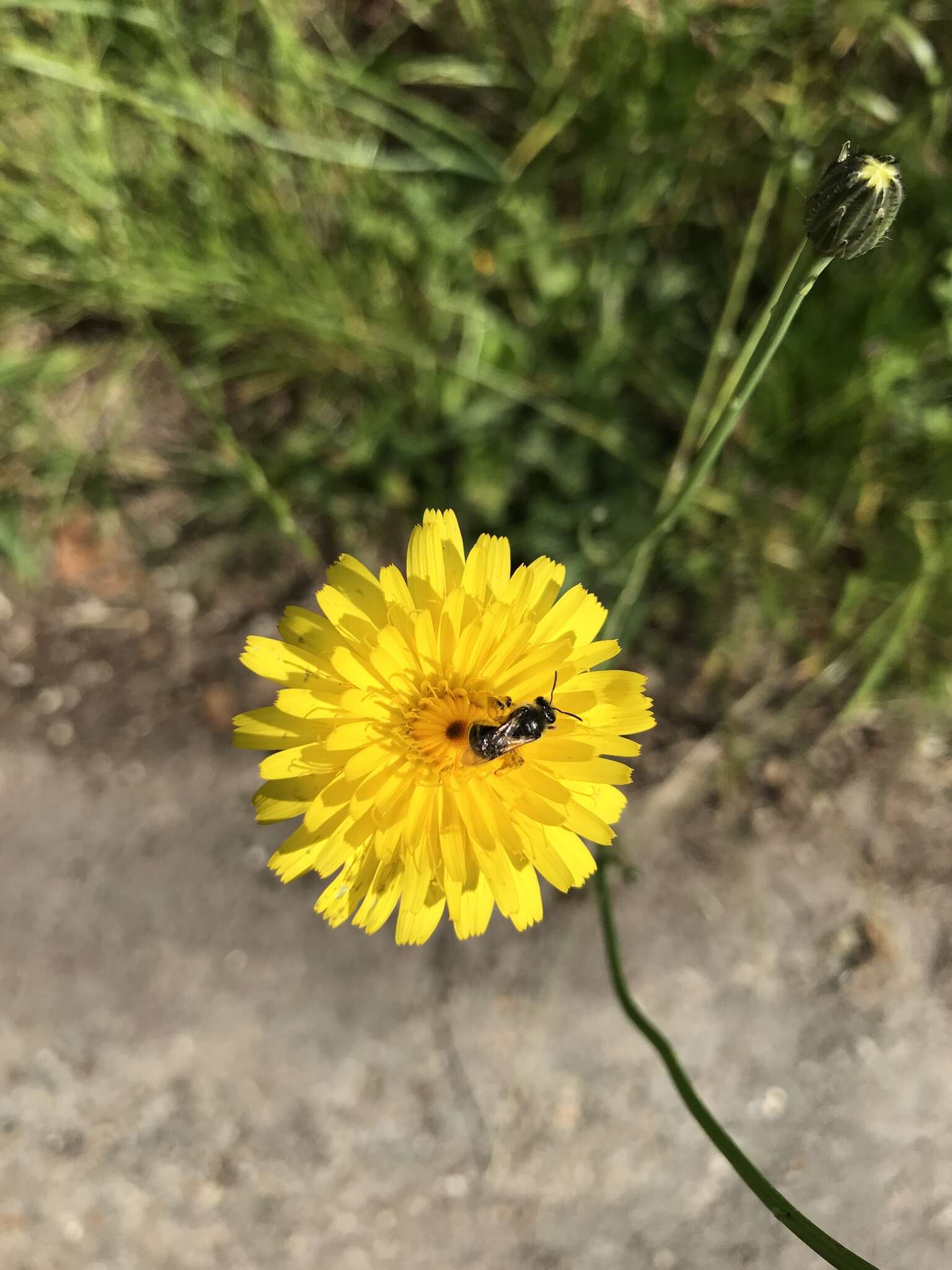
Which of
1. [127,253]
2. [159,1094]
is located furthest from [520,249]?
[159,1094]

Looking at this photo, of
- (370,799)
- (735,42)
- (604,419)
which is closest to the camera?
(370,799)

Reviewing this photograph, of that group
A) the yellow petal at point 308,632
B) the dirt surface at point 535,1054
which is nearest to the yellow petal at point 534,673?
the yellow petal at point 308,632

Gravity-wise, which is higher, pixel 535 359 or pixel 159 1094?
pixel 535 359

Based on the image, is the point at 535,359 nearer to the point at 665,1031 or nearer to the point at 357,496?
the point at 357,496

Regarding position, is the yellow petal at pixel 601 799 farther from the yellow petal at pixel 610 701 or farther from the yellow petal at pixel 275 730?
the yellow petal at pixel 275 730

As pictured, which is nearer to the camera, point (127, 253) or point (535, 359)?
point (127, 253)

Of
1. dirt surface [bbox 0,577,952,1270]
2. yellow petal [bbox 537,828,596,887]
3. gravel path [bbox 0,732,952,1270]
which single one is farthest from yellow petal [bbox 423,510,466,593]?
gravel path [bbox 0,732,952,1270]

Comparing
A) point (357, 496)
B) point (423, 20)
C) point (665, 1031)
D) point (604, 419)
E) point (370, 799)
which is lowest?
point (665, 1031)
